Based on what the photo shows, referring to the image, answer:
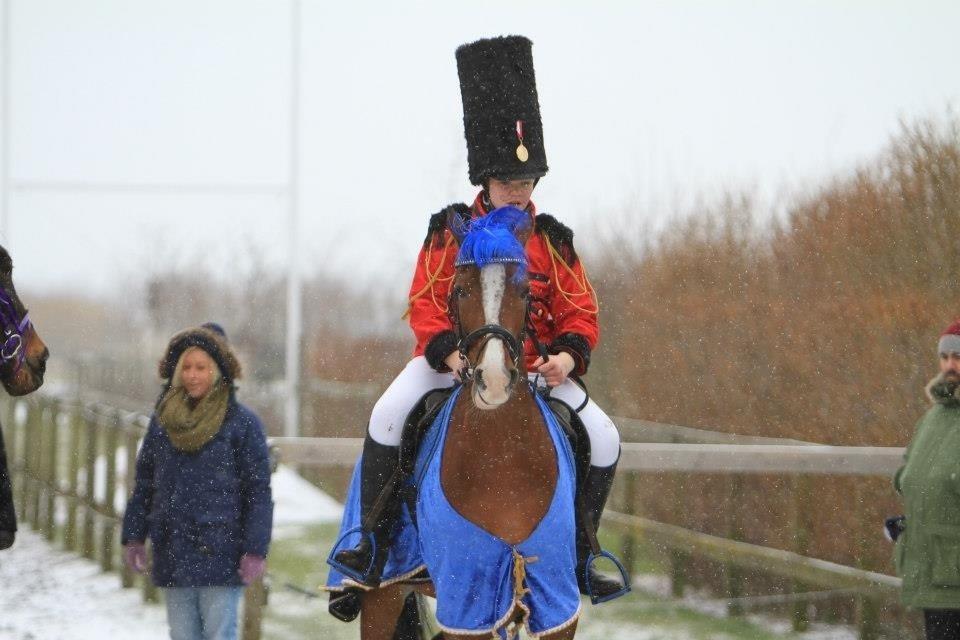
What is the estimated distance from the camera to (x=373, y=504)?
4.66 m

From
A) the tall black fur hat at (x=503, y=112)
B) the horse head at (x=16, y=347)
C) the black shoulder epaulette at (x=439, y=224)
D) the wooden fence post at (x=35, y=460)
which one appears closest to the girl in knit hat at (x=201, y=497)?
the horse head at (x=16, y=347)

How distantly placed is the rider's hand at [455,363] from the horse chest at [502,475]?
0.16 meters

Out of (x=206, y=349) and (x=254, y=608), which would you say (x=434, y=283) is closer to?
(x=206, y=349)

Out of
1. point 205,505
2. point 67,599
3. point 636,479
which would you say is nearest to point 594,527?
point 205,505

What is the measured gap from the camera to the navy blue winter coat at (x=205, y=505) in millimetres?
5391

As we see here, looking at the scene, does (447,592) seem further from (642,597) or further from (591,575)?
(642,597)

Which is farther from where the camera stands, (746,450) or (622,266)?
(622,266)

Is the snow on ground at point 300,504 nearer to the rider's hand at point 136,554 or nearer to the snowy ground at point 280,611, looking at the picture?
the snowy ground at point 280,611

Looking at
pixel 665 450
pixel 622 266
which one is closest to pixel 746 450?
pixel 665 450

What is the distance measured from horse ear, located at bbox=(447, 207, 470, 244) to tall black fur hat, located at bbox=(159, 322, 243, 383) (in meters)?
1.56

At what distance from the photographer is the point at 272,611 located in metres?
7.63

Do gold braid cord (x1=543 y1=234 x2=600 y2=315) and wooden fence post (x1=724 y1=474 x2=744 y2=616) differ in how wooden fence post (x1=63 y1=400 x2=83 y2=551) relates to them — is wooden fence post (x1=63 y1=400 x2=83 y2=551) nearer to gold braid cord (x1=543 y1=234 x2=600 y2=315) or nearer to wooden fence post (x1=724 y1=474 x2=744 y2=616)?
wooden fence post (x1=724 y1=474 x2=744 y2=616)

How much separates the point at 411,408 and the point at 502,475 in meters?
0.60

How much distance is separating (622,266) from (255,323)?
671cm
